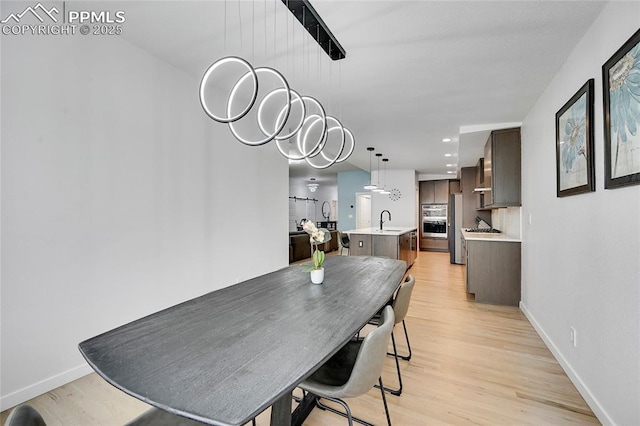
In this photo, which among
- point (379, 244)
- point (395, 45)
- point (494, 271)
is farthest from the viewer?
point (379, 244)

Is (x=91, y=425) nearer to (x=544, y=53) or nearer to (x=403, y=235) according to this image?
(x=544, y=53)

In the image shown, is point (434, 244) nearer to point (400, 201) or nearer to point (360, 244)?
point (400, 201)

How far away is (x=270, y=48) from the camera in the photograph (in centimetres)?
240

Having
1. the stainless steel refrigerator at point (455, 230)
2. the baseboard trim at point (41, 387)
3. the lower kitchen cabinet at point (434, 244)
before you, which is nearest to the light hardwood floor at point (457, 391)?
the baseboard trim at point (41, 387)

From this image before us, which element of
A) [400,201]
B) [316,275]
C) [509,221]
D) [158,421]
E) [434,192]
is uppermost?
[434,192]

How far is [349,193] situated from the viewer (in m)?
9.88

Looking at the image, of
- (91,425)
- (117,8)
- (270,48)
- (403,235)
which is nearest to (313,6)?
(270,48)

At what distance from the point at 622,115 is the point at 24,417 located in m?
2.67

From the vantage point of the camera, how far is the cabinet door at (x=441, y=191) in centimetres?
919

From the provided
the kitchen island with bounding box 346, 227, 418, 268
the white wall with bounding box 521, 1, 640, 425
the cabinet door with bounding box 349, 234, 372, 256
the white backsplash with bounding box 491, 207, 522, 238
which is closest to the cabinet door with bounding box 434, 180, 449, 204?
the white backsplash with bounding box 491, 207, 522, 238

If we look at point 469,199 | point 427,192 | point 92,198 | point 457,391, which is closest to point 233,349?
point 457,391

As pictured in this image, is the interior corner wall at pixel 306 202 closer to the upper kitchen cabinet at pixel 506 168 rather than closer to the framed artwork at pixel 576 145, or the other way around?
the upper kitchen cabinet at pixel 506 168

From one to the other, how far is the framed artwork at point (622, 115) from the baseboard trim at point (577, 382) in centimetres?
131

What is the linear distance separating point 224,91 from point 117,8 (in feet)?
4.38
